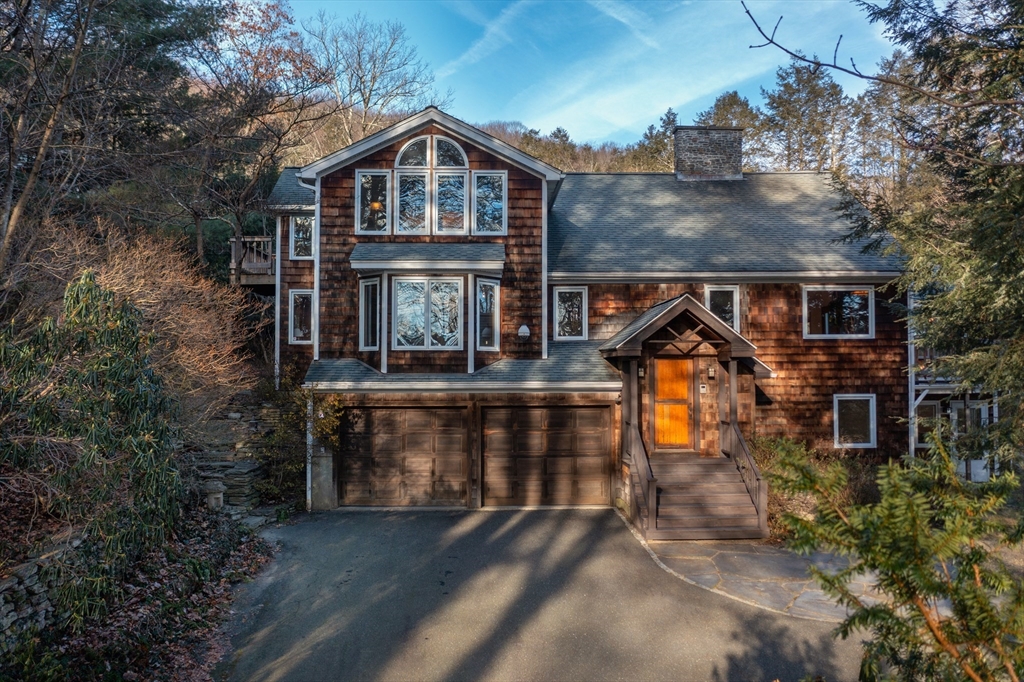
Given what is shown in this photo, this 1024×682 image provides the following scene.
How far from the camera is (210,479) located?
10750mm

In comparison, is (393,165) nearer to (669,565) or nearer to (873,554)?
(669,565)

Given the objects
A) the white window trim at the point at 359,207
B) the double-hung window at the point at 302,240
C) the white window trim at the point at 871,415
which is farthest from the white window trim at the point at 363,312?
the white window trim at the point at 871,415

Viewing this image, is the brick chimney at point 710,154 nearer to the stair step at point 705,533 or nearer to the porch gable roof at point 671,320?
the porch gable roof at point 671,320

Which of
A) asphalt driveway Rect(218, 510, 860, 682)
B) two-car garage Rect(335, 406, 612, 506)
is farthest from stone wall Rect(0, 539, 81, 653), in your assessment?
two-car garage Rect(335, 406, 612, 506)

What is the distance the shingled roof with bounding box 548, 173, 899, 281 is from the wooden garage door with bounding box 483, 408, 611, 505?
3.40 m

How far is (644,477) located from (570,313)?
4.40 m

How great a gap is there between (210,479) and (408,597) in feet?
19.3

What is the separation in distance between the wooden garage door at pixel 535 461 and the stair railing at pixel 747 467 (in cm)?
247

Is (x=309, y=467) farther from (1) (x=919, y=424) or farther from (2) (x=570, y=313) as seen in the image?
(1) (x=919, y=424)

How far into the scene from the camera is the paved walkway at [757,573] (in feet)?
23.0

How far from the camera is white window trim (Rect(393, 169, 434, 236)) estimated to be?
12.0 m

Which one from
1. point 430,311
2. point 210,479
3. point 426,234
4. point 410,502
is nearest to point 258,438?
point 210,479

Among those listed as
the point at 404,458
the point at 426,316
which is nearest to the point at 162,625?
the point at 404,458

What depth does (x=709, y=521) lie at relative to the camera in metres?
9.60
